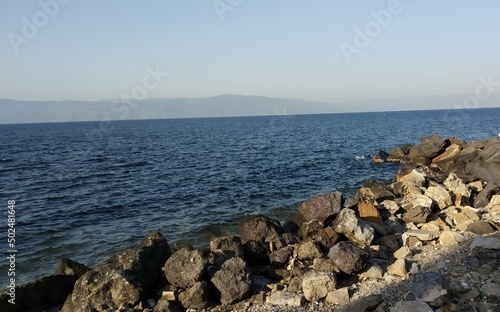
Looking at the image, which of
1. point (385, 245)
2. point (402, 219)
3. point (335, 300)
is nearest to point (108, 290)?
point (335, 300)

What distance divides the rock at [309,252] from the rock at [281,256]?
1.21ft

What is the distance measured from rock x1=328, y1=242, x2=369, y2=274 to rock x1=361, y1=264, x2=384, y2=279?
0.21 m

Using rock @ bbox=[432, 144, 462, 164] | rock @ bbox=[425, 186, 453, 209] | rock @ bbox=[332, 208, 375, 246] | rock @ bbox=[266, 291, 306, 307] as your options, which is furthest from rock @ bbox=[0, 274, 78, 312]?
rock @ bbox=[432, 144, 462, 164]

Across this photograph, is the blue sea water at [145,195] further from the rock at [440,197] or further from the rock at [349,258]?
the rock at [440,197]

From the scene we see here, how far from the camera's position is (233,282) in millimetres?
11133

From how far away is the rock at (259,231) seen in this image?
48.7ft

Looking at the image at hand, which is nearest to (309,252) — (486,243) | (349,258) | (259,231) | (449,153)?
(349,258)

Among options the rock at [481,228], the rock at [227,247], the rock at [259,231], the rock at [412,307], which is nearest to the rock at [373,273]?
the rock at [412,307]

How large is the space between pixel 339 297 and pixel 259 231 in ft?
16.4

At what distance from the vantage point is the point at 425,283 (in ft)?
31.9

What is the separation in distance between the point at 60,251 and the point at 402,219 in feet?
50.3

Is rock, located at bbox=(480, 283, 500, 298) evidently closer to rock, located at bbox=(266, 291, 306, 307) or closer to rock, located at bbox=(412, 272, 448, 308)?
rock, located at bbox=(412, 272, 448, 308)

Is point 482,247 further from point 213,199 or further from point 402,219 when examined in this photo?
point 213,199

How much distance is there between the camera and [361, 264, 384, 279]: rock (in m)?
11.7
